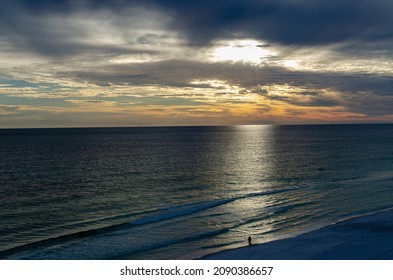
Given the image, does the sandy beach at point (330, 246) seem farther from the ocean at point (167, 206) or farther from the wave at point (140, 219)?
the wave at point (140, 219)

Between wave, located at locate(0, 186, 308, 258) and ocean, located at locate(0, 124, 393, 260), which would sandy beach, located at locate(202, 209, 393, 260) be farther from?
wave, located at locate(0, 186, 308, 258)

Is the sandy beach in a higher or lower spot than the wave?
higher

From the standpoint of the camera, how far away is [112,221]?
40.9 meters

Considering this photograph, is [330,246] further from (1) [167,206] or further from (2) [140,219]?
(1) [167,206]

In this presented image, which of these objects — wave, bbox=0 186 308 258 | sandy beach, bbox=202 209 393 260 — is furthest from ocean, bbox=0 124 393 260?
sandy beach, bbox=202 209 393 260

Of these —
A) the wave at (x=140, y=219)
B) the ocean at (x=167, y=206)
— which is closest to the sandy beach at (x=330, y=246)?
the ocean at (x=167, y=206)

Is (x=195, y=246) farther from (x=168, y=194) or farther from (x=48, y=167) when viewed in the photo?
(x=48, y=167)

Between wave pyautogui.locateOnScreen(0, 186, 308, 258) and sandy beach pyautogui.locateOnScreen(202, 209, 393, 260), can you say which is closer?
sandy beach pyautogui.locateOnScreen(202, 209, 393, 260)

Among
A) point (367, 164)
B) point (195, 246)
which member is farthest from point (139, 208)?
point (367, 164)

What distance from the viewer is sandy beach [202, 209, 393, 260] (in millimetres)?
27875

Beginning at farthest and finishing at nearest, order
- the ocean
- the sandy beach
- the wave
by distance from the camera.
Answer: the ocean → the wave → the sandy beach

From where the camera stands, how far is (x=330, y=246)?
98.3 feet

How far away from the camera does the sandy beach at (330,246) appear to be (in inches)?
1097
